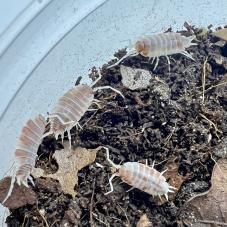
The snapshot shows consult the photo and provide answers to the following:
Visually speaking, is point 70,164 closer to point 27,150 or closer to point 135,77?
point 27,150

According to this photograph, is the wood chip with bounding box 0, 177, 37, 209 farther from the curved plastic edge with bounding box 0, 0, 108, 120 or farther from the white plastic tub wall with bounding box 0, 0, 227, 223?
the curved plastic edge with bounding box 0, 0, 108, 120

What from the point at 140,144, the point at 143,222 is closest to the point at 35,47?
the point at 140,144

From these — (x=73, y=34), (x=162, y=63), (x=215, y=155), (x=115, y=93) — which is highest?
(x=73, y=34)

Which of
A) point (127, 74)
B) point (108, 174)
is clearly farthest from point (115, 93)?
point (108, 174)

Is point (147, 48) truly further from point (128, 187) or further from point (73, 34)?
point (128, 187)

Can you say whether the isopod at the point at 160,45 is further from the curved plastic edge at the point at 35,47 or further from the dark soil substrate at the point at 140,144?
the curved plastic edge at the point at 35,47

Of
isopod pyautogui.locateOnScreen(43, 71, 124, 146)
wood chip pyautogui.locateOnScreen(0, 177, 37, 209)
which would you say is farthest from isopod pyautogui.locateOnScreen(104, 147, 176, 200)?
wood chip pyautogui.locateOnScreen(0, 177, 37, 209)
